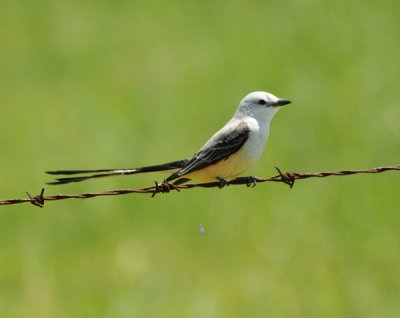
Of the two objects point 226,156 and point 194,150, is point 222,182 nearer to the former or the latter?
point 226,156

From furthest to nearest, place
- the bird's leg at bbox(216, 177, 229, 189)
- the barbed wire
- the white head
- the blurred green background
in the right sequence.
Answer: the blurred green background
the white head
the bird's leg at bbox(216, 177, 229, 189)
the barbed wire

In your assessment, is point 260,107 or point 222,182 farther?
point 260,107

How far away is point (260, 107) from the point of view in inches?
289

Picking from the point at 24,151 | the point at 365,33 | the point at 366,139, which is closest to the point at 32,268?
the point at 24,151

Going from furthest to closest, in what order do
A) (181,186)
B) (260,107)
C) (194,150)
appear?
(194,150) < (260,107) < (181,186)

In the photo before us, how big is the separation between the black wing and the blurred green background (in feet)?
9.53

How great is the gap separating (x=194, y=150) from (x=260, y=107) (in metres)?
4.96

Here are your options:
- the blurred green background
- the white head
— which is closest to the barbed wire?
the white head

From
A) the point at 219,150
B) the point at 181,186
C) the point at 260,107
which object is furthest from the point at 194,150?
the point at 181,186

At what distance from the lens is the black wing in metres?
6.94

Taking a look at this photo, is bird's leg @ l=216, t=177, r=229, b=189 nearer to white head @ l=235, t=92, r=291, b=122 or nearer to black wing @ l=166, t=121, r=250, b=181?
black wing @ l=166, t=121, r=250, b=181

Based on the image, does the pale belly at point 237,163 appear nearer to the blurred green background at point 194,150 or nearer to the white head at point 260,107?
the white head at point 260,107

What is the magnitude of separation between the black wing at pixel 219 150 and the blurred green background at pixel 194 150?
290 cm

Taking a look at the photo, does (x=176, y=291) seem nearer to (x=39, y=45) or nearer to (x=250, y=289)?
(x=250, y=289)
